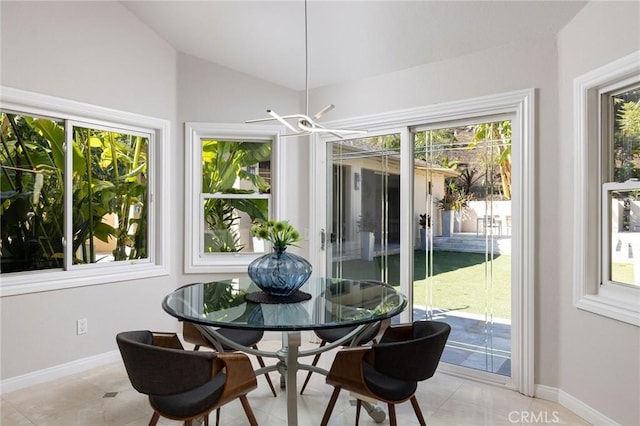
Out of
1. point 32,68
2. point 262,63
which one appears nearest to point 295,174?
point 262,63

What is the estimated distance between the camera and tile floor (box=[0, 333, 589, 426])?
8.45 ft

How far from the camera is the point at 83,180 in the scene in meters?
3.53

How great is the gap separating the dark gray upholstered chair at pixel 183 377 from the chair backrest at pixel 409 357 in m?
0.64

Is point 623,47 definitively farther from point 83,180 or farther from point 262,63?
point 83,180

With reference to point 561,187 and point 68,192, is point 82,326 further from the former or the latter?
point 561,187

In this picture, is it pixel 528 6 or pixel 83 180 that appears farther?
pixel 83 180

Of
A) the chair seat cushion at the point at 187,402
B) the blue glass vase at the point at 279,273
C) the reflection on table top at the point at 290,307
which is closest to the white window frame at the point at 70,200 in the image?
the reflection on table top at the point at 290,307

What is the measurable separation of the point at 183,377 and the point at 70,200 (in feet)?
7.58

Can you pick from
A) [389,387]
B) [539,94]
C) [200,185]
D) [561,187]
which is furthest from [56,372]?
[539,94]

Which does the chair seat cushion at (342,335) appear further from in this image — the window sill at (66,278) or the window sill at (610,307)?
the window sill at (66,278)

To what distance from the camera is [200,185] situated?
4.17m

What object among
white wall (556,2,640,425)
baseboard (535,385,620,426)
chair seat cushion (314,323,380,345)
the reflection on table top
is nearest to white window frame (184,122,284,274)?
the reflection on table top

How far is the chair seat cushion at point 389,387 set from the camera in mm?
2018

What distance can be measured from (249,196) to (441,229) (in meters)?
1.93
